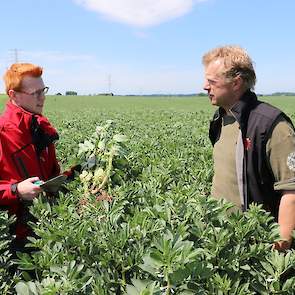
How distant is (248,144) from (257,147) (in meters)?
0.08

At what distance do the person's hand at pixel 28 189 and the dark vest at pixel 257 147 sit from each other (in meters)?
1.31

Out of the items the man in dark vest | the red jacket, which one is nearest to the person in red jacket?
the red jacket

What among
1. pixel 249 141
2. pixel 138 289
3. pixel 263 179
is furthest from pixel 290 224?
pixel 138 289

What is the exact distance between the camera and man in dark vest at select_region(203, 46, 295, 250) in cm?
260

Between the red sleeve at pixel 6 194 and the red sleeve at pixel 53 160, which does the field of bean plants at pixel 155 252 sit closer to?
the red sleeve at pixel 6 194

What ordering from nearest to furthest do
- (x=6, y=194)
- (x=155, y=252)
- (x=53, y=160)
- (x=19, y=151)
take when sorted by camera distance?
1. (x=155, y=252)
2. (x=6, y=194)
3. (x=19, y=151)
4. (x=53, y=160)

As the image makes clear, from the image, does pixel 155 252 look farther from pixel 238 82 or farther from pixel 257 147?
pixel 238 82

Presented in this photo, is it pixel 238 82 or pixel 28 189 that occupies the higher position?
pixel 238 82

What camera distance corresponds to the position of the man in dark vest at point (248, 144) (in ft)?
8.52

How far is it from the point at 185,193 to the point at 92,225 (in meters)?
0.64

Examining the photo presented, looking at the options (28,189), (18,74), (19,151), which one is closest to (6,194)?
(28,189)

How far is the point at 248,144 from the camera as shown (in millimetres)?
2734

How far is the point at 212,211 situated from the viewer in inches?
89.6

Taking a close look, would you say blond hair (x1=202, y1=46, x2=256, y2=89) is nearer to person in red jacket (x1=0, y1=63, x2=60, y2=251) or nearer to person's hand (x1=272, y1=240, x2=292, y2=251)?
person's hand (x1=272, y1=240, x2=292, y2=251)
